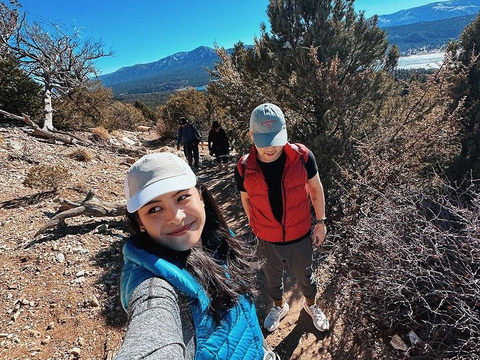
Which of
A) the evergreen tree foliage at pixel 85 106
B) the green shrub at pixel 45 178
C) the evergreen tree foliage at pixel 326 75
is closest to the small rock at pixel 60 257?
the green shrub at pixel 45 178

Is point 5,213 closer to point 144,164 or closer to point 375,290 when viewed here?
point 144,164

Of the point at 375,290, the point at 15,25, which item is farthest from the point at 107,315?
the point at 15,25

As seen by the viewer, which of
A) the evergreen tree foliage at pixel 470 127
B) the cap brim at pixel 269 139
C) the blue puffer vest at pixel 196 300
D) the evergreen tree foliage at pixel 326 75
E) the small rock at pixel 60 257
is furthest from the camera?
the evergreen tree foliage at pixel 470 127

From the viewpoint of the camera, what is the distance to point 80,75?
13625 millimetres

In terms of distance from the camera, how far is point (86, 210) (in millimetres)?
3971

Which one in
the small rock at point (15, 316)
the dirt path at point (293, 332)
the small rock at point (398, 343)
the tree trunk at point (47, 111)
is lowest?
the dirt path at point (293, 332)

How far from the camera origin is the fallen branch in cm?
379

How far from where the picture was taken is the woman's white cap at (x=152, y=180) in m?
0.94

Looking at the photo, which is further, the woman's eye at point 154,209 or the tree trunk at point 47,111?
the tree trunk at point 47,111

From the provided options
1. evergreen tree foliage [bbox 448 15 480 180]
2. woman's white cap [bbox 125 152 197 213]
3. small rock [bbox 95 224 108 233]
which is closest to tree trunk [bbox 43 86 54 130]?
small rock [bbox 95 224 108 233]

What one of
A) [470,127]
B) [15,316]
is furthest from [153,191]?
[470,127]

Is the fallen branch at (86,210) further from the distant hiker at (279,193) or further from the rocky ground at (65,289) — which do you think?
the distant hiker at (279,193)

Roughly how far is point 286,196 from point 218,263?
92cm

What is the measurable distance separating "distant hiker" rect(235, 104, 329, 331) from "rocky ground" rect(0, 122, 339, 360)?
72 cm
